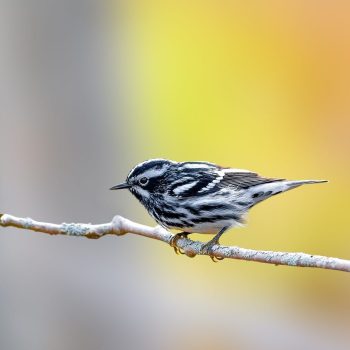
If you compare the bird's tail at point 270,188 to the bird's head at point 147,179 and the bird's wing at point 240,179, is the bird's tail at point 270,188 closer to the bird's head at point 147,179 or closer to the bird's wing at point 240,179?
the bird's wing at point 240,179

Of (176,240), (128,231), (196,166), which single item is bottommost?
(176,240)

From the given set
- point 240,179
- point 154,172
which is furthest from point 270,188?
point 154,172

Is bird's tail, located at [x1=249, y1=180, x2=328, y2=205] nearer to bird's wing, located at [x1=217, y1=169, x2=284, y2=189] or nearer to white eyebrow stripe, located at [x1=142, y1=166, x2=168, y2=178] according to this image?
bird's wing, located at [x1=217, y1=169, x2=284, y2=189]

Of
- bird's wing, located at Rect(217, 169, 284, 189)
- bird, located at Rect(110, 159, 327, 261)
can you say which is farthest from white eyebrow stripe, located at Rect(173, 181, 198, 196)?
bird's wing, located at Rect(217, 169, 284, 189)

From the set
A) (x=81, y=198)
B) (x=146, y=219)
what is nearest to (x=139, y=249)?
(x=146, y=219)

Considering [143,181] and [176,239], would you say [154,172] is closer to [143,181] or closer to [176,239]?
[143,181]

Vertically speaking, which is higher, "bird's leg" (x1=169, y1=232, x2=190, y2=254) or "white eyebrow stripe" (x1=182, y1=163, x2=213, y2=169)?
"white eyebrow stripe" (x1=182, y1=163, x2=213, y2=169)

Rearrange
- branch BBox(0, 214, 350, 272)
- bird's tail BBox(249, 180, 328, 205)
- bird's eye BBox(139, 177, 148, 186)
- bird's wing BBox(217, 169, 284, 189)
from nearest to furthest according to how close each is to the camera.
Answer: branch BBox(0, 214, 350, 272)
bird's tail BBox(249, 180, 328, 205)
bird's wing BBox(217, 169, 284, 189)
bird's eye BBox(139, 177, 148, 186)
